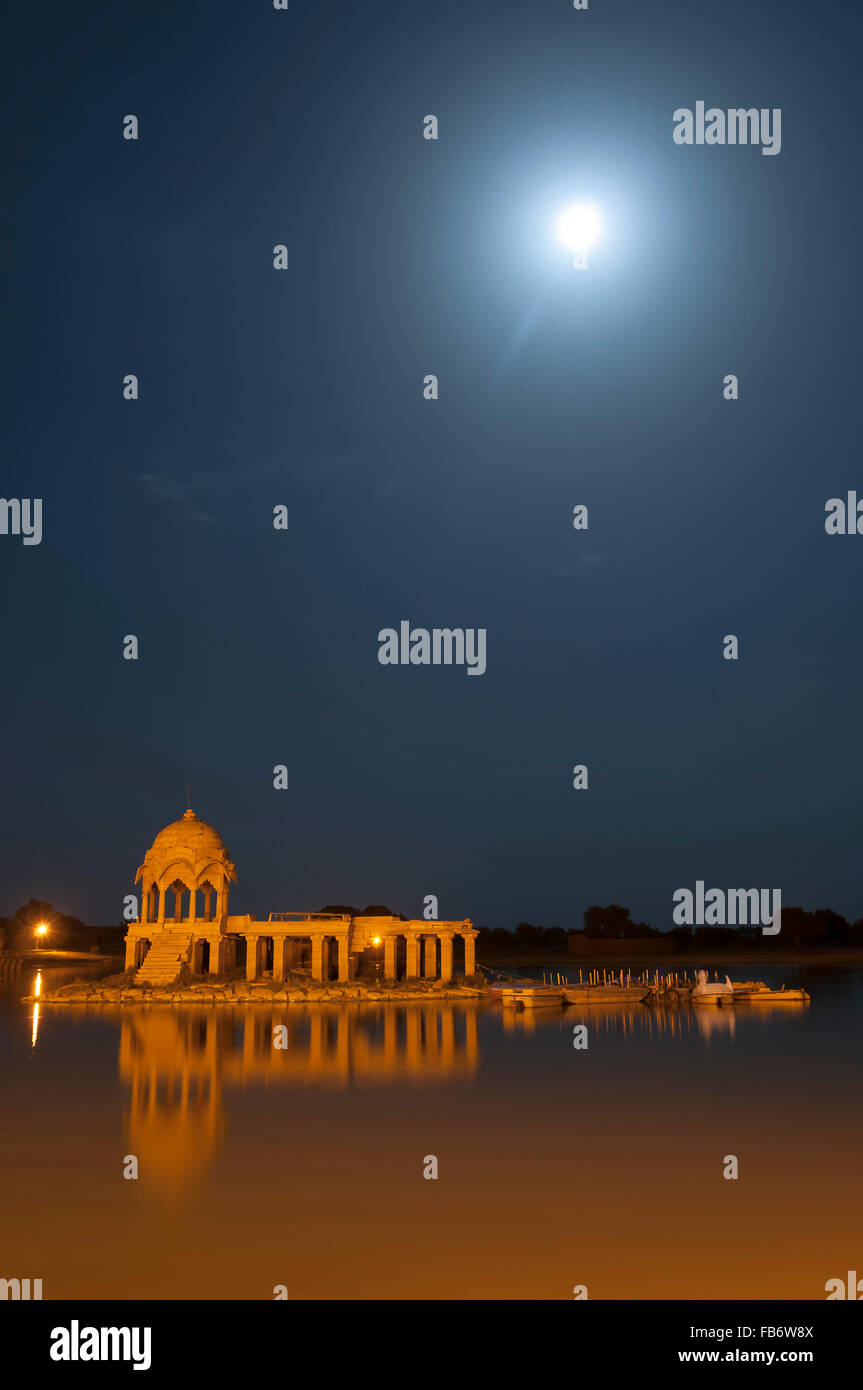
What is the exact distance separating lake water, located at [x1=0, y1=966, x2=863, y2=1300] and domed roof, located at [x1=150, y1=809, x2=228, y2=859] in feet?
77.9

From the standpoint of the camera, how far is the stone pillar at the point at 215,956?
2223 inches

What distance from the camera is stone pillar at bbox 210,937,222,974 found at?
56469 millimetres

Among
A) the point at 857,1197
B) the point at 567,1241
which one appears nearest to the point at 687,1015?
the point at 857,1197

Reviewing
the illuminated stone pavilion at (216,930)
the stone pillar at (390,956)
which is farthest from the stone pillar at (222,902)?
the stone pillar at (390,956)

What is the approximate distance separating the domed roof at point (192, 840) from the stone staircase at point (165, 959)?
4618 millimetres

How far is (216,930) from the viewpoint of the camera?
56.4m

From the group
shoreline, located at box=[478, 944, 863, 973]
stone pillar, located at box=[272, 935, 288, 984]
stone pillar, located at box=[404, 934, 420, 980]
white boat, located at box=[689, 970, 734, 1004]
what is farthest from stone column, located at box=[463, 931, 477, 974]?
shoreline, located at box=[478, 944, 863, 973]

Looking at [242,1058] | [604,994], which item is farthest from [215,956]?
[242,1058]

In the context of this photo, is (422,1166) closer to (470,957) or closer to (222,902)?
(222,902)

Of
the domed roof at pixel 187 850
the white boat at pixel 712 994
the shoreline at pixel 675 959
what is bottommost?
the white boat at pixel 712 994

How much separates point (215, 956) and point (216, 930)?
149 centimetres

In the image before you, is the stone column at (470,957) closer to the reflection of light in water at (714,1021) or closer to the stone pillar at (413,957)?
the stone pillar at (413,957)

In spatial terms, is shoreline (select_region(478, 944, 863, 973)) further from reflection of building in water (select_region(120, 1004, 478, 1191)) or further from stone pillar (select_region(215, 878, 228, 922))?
reflection of building in water (select_region(120, 1004, 478, 1191))
